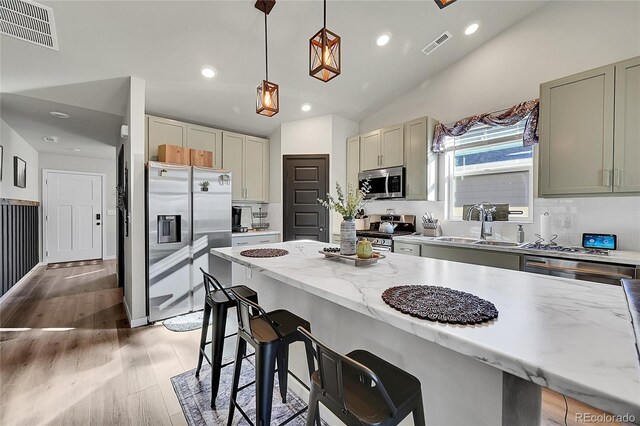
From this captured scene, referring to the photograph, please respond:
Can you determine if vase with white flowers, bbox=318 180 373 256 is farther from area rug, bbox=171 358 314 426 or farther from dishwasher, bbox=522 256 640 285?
dishwasher, bbox=522 256 640 285

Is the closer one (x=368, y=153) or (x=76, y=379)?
(x=76, y=379)

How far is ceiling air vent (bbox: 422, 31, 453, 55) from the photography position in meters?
3.08

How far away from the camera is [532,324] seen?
827 mm

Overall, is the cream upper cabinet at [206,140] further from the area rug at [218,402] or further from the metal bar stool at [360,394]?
the metal bar stool at [360,394]

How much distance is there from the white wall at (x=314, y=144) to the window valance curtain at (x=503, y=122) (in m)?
1.44

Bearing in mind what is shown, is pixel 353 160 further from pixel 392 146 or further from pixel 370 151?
pixel 392 146

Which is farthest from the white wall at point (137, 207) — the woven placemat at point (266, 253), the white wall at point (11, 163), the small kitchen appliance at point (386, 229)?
the small kitchen appliance at point (386, 229)

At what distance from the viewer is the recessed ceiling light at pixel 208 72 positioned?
122 inches

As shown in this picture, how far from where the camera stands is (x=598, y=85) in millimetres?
2254

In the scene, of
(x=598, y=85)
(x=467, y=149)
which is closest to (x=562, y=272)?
(x=598, y=85)

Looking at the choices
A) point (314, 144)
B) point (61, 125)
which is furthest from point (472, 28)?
point (61, 125)

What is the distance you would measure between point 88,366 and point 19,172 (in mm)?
4212

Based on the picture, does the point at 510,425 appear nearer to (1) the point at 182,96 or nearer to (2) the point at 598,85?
(2) the point at 598,85

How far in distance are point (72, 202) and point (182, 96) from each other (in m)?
4.72
